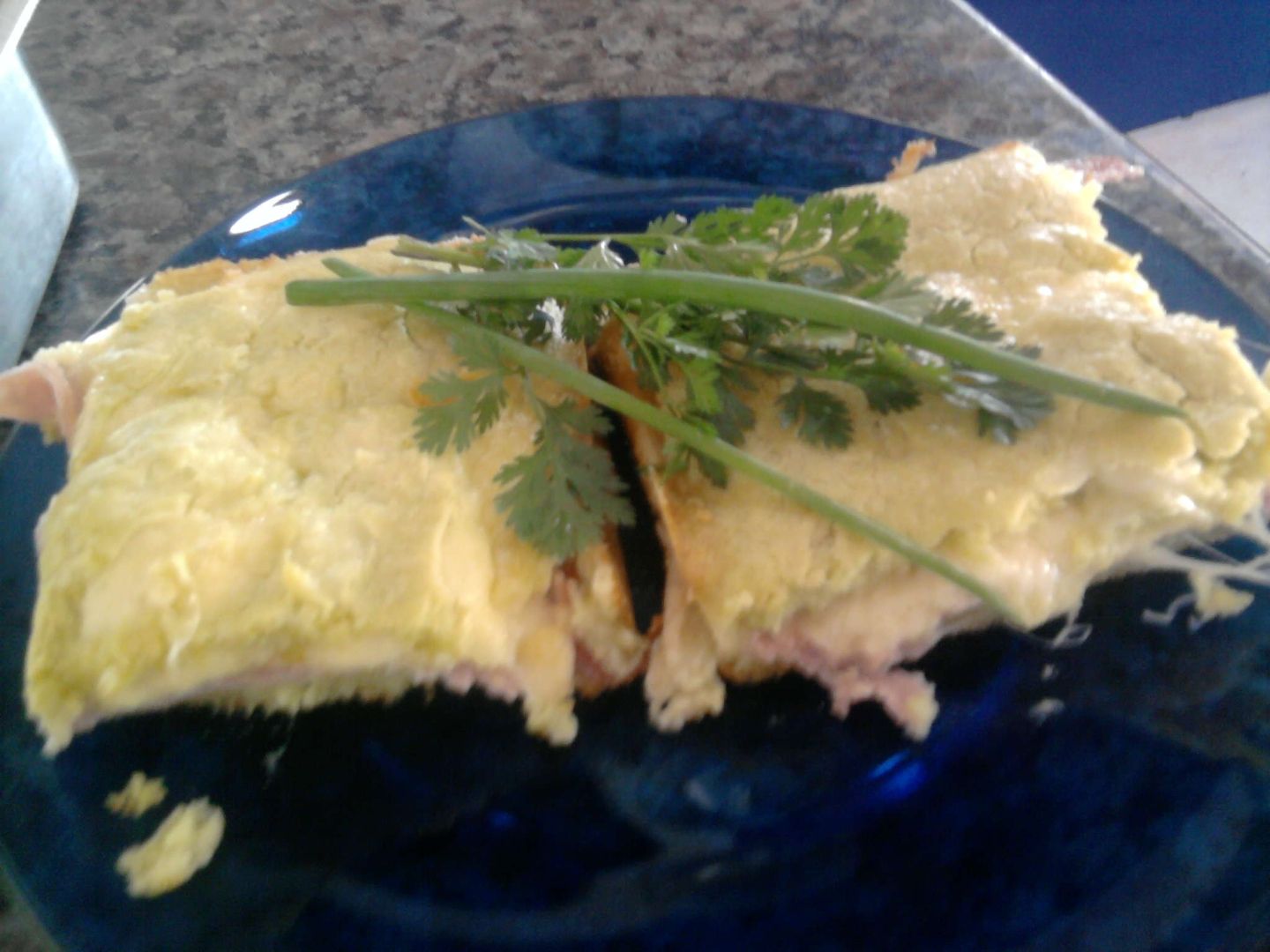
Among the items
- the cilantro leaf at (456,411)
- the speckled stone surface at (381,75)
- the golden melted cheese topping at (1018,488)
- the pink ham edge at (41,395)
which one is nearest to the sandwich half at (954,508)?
the golden melted cheese topping at (1018,488)

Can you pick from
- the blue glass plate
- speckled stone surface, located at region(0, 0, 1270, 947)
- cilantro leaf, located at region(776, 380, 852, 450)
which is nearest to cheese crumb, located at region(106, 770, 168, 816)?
the blue glass plate

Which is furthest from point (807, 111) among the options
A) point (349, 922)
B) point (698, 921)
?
point (349, 922)

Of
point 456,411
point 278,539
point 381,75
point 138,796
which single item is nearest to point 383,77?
point 381,75

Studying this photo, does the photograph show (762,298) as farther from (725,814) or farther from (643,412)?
(725,814)

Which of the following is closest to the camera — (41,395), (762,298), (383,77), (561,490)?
(762,298)

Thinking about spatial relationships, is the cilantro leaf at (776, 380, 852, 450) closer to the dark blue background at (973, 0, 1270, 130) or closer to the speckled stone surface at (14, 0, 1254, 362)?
the speckled stone surface at (14, 0, 1254, 362)

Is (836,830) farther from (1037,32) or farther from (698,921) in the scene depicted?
→ (1037,32)
